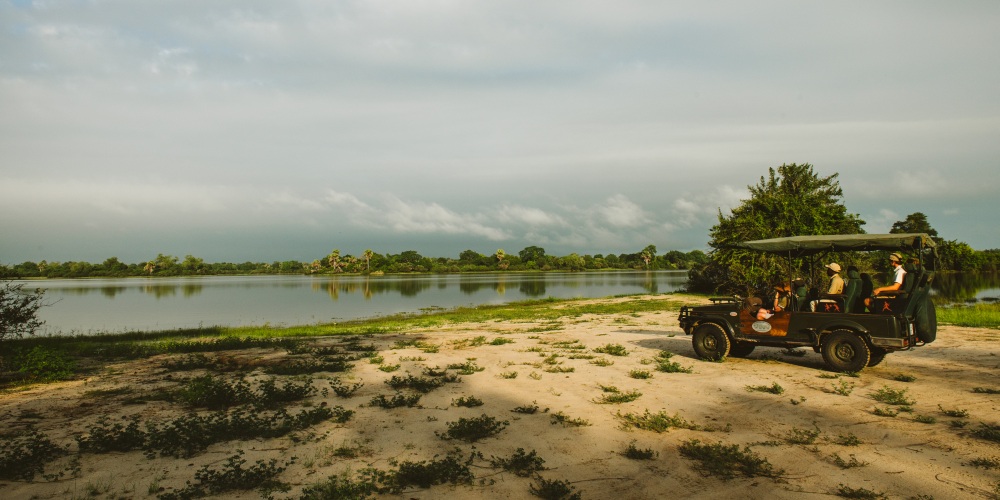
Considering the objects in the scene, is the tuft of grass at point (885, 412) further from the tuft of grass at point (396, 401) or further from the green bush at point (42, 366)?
the green bush at point (42, 366)

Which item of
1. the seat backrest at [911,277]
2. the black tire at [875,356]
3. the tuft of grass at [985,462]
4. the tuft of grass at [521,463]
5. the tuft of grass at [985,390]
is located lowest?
the tuft of grass at [521,463]

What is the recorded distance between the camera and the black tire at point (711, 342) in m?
11.3

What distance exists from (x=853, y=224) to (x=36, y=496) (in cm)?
4024

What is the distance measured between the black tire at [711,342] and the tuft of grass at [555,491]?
7593mm

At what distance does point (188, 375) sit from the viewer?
10.8 meters

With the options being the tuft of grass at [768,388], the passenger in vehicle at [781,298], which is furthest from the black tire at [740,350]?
the tuft of grass at [768,388]

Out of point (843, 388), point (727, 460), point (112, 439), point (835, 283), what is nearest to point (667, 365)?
point (843, 388)

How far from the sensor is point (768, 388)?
8.73 metres

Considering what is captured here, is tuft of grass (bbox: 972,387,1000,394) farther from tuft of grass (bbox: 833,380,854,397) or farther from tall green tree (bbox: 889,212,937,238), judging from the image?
tall green tree (bbox: 889,212,937,238)

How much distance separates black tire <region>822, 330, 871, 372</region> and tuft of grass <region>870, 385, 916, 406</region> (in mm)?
1290

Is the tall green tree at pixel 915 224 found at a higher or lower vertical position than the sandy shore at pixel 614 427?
higher

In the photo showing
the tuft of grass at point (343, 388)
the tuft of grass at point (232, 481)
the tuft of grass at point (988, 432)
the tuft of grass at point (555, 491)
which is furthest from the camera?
the tuft of grass at point (343, 388)

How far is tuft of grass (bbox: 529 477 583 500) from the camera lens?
15.8 feet

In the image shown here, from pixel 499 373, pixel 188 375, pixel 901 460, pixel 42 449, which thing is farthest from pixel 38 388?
pixel 901 460
